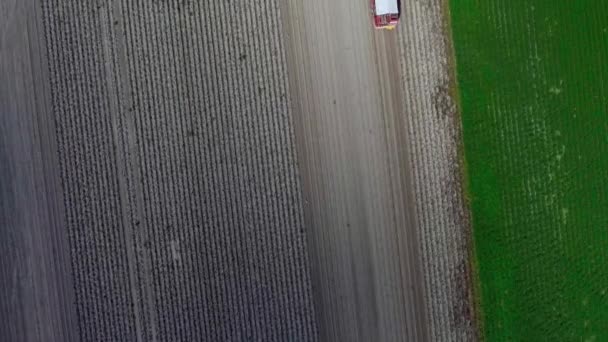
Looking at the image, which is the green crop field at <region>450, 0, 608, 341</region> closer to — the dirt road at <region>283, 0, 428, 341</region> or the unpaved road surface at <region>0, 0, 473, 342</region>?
the unpaved road surface at <region>0, 0, 473, 342</region>

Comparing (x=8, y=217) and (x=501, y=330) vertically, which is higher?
(x=8, y=217)

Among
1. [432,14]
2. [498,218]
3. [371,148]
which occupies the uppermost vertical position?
[432,14]

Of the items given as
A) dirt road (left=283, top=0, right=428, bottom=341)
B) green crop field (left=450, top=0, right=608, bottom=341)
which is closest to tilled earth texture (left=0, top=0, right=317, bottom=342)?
dirt road (left=283, top=0, right=428, bottom=341)

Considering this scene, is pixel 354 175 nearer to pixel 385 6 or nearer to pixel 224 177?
pixel 224 177

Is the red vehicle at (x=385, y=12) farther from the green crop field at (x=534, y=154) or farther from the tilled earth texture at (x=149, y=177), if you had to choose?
the tilled earth texture at (x=149, y=177)

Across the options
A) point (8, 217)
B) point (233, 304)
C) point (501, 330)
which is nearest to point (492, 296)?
point (501, 330)

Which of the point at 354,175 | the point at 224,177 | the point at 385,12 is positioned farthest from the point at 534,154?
the point at 224,177

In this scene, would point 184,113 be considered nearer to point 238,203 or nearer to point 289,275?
point 238,203

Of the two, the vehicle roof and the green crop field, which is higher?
the vehicle roof
